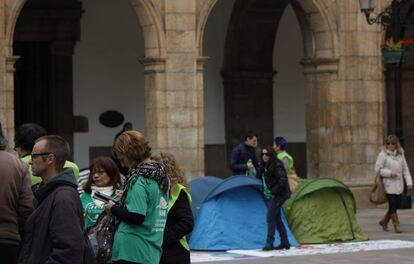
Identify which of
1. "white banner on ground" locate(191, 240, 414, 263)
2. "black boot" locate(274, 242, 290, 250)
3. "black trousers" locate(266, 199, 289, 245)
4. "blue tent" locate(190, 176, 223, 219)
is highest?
"blue tent" locate(190, 176, 223, 219)

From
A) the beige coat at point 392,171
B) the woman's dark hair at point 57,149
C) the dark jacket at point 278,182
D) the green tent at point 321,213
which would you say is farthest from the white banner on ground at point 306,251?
the woman's dark hair at point 57,149

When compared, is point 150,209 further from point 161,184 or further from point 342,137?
point 342,137

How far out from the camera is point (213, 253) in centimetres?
1614

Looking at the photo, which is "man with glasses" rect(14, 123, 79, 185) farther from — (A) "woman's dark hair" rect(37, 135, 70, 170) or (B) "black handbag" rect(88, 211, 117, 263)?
(A) "woman's dark hair" rect(37, 135, 70, 170)

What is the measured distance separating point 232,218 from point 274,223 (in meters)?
0.64

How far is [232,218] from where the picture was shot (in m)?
16.6

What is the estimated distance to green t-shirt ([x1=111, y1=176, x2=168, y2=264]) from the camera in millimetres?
7555

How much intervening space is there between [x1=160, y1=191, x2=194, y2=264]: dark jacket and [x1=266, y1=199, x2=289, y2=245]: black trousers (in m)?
7.82

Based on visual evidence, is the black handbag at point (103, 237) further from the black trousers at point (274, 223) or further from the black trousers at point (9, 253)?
the black trousers at point (274, 223)

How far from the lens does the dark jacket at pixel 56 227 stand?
627 centimetres

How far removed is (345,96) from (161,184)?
15973mm

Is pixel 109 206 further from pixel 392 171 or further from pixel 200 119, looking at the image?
pixel 200 119

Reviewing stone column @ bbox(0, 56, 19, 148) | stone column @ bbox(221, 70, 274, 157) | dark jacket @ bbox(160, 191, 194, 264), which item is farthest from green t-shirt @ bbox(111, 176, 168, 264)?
stone column @ bbox(221, 70, 274, 157)

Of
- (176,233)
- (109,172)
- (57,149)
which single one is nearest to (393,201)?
(109,172)
